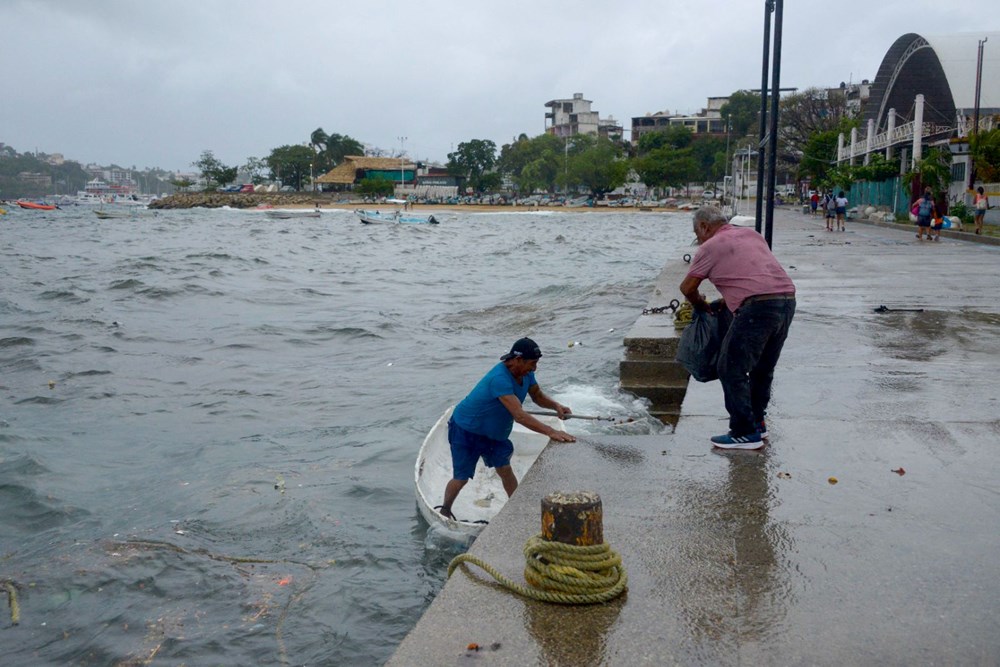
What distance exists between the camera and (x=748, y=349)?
201 inches

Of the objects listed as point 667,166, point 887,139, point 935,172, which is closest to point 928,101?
point 887,139

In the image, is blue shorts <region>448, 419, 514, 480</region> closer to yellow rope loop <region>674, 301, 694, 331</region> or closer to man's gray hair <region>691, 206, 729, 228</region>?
man's gray hair <region>691, 206, 729, 228</region>

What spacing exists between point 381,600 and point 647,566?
2.32 metres

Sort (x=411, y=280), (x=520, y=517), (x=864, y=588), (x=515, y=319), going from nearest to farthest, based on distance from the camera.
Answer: (x=864, y=588), (x=520, y=517), (x=515, y=319), (x=411, y=280)

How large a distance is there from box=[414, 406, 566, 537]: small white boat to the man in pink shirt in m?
1.41

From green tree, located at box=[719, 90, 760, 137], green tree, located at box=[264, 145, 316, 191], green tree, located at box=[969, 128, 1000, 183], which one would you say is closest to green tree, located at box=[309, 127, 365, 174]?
green tree, located at box=[264, 145, 316, 191]

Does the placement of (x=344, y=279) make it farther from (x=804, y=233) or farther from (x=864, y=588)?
(x=864, y=588)

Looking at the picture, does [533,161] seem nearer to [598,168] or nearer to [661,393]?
[598,168]

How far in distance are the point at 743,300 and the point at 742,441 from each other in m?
0.87

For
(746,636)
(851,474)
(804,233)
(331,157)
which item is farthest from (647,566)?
(331,157)

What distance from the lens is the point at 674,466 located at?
5.07 metres

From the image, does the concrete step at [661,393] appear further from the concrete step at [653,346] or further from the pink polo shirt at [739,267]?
the pink polo shirt at [739,267]

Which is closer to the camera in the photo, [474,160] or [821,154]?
[821,154]

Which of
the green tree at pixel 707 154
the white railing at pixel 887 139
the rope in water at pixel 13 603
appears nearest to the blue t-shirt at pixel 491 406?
the rope in water at pixel 13 603
